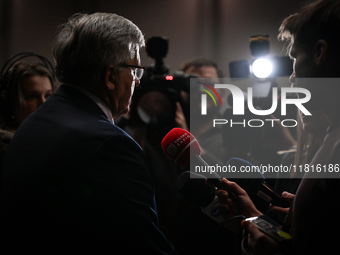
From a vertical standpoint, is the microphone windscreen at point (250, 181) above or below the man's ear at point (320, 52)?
below

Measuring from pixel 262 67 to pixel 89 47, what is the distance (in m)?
1.10

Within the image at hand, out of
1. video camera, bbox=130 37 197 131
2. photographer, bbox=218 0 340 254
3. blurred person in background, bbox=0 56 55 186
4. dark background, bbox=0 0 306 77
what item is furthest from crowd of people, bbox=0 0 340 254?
dark background, bbox=0 0 306 77

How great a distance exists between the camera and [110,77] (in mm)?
902

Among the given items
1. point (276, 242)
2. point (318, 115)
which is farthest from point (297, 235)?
point (318, 115)

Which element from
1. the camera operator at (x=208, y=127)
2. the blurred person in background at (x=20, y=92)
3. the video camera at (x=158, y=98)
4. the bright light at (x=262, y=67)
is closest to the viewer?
the blurred person in background at (x=20, y=92)

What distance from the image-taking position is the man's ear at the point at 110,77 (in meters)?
0.89

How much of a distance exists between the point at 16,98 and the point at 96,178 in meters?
1.03

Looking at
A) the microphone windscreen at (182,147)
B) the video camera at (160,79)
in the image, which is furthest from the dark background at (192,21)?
the microphone windscreen at (182,147)

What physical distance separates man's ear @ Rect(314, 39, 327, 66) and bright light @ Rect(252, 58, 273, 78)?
94 cm

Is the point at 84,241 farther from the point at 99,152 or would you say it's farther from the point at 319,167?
the point at 319,167

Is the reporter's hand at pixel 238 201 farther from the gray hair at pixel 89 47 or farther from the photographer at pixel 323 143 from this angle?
the gray hair at pixel 89 47

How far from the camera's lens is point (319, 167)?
25.3 inches

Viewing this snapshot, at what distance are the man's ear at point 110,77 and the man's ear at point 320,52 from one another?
1.80 feet

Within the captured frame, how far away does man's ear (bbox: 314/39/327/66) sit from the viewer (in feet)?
2.35
